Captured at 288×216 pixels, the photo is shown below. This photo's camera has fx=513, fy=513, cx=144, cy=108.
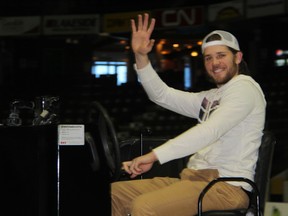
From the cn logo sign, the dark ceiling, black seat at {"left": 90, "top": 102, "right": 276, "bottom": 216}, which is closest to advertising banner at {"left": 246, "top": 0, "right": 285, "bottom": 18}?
the cn logo sign

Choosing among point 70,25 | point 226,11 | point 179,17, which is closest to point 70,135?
point 226,11

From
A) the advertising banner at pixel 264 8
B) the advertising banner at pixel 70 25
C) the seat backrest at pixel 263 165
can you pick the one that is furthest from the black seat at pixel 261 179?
the advertising banner at pixel 70 25

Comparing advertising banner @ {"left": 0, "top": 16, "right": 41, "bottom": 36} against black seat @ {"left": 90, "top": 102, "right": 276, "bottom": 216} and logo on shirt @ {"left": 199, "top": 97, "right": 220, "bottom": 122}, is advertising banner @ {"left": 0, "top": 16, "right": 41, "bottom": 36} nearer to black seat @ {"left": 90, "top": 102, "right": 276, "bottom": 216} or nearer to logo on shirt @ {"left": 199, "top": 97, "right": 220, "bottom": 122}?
black seat @ {"left": 90, "top": 102, "right": 276, "bottom": 216}

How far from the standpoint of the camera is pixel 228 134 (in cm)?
229

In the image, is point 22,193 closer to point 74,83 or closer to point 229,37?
point 229,37

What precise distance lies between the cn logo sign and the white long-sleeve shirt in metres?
9.94

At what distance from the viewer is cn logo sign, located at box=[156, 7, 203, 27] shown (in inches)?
480

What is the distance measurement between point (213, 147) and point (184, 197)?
11.6 inches

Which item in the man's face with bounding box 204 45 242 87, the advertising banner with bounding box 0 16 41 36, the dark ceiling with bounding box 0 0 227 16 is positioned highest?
the dark ceiling with bounding box 0 0 227 16

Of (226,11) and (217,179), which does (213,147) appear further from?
(226,11)

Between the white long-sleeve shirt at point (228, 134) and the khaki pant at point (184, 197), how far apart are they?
6 centimetres

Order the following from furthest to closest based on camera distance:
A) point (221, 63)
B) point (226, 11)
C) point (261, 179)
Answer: point (226, 11) < point (221, 63) < point (261, 179)

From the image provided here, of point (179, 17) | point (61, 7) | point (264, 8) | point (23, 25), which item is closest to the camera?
point (264, 8)

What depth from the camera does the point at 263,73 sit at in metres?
12.3
